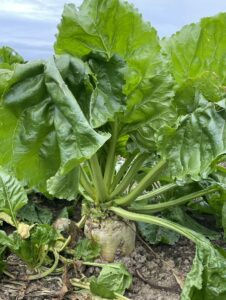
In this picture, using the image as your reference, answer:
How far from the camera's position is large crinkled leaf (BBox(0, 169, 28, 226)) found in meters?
1.85

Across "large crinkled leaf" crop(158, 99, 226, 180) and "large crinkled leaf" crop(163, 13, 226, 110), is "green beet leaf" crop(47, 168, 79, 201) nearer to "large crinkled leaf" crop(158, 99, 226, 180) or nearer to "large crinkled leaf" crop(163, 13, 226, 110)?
"large crinkled leaf" crop(158, 99, 226, 180)

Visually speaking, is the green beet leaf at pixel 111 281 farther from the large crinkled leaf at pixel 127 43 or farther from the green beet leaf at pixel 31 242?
the large crinkled leaf at pixel 127 43

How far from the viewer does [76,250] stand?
1.83m

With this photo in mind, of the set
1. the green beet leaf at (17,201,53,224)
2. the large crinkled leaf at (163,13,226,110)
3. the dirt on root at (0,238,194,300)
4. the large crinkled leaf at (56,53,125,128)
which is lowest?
the dirt on root at (0,238,194,300)

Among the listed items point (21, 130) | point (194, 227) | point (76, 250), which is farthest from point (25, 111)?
point (194, 227)

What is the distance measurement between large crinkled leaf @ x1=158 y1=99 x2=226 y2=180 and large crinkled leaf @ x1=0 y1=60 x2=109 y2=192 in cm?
26

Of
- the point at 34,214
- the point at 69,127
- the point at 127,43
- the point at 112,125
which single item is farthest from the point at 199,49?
the point at 34,214

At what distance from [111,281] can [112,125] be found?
491 millimetres

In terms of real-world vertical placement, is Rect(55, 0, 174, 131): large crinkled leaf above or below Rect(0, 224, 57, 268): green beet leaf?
above

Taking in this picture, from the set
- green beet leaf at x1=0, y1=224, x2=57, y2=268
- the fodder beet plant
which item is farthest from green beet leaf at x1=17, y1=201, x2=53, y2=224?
green beet leaf at x1=0, y1=224, x2=57, y2=268

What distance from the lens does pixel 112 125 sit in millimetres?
1781

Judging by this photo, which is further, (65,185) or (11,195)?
(11,195)

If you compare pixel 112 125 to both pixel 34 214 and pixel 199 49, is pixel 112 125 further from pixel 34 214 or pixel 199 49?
pixel 34 214

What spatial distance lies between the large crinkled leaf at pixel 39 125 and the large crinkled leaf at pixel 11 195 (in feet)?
0.76
